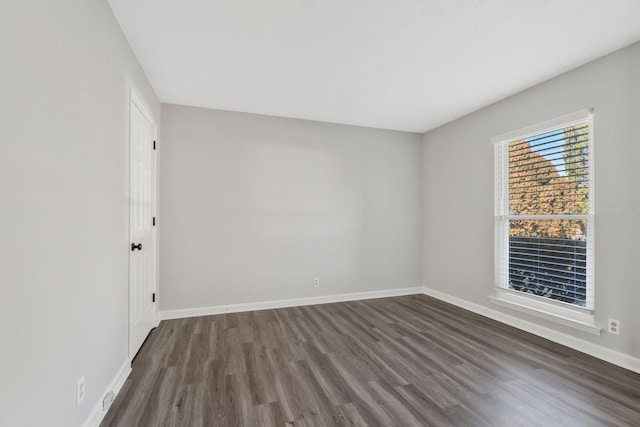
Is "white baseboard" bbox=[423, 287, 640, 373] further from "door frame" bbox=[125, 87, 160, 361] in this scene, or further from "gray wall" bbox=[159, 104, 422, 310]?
"door frame" bbox=[125, 87, 160, 361]

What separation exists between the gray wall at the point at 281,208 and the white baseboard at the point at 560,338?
109 cm

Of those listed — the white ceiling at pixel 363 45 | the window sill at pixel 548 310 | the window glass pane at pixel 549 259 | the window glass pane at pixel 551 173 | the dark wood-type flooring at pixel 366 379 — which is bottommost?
the dark wood-type flooring at pixel 366 379

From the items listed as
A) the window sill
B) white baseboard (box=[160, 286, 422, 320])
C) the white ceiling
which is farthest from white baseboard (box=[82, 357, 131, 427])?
the window sill

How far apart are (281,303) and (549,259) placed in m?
3.07

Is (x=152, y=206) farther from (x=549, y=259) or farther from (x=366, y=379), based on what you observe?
(x=549, y=259)

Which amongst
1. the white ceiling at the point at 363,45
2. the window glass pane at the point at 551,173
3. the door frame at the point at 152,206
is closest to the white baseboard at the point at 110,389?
the door frame at the point at 152,206

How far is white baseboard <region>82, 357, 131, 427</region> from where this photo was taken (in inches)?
60.8

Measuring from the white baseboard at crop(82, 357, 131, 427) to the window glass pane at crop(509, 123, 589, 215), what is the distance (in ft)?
13.0

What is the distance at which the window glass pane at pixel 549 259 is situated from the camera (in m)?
2.60

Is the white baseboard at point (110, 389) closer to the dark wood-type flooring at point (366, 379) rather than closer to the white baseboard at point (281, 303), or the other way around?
the dark wood-type flooring at point (366, 379)

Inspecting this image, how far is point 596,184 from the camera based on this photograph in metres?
2.46

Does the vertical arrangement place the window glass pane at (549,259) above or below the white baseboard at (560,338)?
above

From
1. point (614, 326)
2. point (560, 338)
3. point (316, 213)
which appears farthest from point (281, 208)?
point (614, 326)

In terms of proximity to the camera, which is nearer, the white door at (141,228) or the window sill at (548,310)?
the white door at (141,228)
